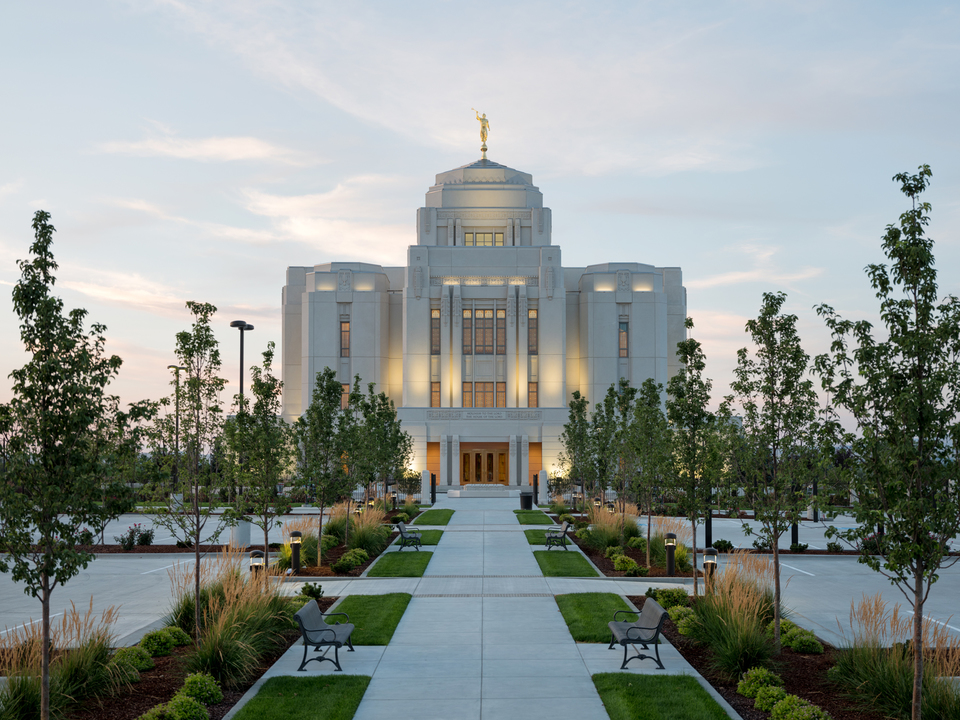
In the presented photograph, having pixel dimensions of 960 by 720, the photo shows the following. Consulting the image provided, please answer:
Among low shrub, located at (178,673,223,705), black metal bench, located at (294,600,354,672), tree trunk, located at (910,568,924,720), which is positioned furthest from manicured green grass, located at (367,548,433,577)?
tree trunk, located at (910,568,924,720)

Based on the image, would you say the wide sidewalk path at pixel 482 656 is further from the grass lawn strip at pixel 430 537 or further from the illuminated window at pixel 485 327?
the illuminated window at pixel 485 327

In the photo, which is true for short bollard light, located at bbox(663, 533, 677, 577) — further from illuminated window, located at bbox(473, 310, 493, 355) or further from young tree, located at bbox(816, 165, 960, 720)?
illuminated window, located at bbox(473, 310, 493, 355)

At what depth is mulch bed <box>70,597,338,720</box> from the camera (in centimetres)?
903

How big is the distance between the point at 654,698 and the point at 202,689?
538 cm

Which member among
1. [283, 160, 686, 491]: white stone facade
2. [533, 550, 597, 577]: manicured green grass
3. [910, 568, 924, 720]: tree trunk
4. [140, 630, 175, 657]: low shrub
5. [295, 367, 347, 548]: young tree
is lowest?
[533, 550, 597, 577]: manicured green grass

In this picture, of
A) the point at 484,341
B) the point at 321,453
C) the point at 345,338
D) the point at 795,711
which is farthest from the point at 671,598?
the point at 345,338

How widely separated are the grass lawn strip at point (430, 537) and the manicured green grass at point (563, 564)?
3.90 metres

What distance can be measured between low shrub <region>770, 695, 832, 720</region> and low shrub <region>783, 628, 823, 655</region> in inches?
130

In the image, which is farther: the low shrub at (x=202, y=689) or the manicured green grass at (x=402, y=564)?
the manicured green grass at (x=402, y=564)

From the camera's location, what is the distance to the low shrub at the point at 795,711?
8375 millimetres

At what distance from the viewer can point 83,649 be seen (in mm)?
9625

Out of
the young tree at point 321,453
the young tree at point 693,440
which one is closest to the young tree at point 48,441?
the young tree at point 693,440

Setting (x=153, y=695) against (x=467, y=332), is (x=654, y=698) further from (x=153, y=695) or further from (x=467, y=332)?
(x=467, y=332)

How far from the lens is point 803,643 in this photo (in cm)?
1179
